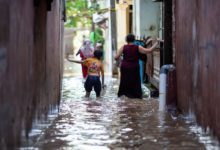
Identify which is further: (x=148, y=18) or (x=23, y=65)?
(x=148, y=18)

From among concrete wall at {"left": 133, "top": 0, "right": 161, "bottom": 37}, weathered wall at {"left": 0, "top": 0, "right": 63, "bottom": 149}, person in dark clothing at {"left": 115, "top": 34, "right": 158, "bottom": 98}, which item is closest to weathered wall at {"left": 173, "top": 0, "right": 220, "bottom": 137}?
person in dark clothing at {"left": 115, "top": 34, "right": 158, "bottom": 98}

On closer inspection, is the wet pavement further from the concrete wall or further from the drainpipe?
the concrete wall

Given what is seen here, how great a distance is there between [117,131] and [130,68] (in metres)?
4.77

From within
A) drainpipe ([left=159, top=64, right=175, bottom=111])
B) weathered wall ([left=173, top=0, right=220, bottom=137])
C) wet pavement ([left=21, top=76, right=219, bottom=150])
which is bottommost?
wet pavement ([left=21, top=76, right=219, bottom=150])

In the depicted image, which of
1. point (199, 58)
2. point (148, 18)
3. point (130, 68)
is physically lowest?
point (130, 68)

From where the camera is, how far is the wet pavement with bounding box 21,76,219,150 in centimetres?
719

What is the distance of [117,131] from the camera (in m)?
8.45

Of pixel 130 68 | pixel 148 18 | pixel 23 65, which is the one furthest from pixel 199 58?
pixel 148 18

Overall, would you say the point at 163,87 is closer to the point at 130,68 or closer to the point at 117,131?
the point at 130,68

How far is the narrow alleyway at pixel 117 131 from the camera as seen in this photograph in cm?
720

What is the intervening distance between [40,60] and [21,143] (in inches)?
84.7

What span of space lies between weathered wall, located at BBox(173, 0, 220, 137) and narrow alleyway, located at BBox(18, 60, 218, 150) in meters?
0.35

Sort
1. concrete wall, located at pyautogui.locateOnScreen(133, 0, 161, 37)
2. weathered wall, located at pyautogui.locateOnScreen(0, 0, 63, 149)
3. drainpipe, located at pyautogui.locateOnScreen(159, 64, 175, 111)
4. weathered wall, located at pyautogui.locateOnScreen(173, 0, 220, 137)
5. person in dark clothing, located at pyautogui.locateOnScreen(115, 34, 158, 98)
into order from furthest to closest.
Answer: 1. concrete wall, located at pyautogui.locateOnScreen(133, 0, 161, 37)
2. person in dark clothing, located at pyautogui.locateOnScreen(115, 34, 158, 98)
3. drainpipe, located at pyautogui.locateOnScreen(159, 64, 175, 111)
4. weathered wall, located at pyautogui.locateOnScreen(173, 0, 220, 137)
5. weathered wall, located at pyautogui.locateOnScreen(0, 0, 63, 149)

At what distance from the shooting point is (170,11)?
1342 cm
